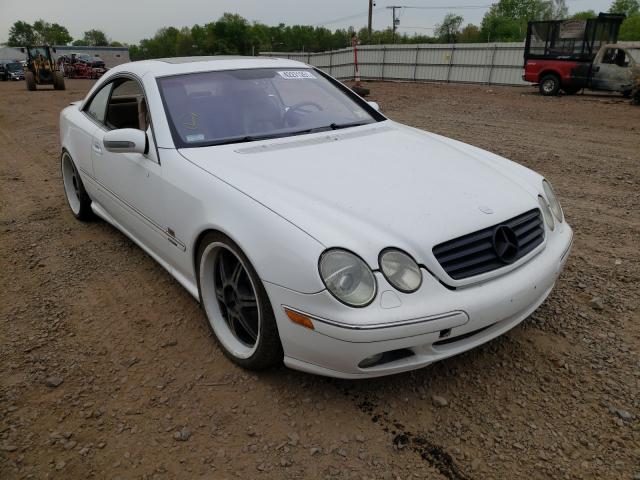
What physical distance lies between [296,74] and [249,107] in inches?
26.9

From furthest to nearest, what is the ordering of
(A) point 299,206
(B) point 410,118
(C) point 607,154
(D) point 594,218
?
1. (B) point 410,118
2. (C) point 607,154
3. (D) point 594,218
4. (A) point 299,206

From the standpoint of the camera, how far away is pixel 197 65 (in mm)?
3430

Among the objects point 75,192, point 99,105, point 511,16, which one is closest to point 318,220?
point 99,105

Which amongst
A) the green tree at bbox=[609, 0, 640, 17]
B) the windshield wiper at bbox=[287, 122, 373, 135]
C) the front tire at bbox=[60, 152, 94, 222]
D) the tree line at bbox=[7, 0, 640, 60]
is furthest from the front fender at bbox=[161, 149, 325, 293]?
the green tree at bbox=[609, 0, 640, 17]

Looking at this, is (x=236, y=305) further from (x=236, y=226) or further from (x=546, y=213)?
(x=546, y=213)

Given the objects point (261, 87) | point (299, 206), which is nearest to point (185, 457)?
point (299, 206)

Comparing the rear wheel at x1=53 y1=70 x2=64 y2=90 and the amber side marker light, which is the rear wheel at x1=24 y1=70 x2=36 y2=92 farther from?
the amber side marker light

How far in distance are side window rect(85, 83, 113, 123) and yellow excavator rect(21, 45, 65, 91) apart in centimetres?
2102

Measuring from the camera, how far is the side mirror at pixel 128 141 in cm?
294

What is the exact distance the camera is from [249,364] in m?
2.47

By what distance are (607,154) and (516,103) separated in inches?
281

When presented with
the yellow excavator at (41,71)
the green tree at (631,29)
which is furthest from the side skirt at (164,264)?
the green tree at (631,29)

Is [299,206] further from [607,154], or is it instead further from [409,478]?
[607,154]

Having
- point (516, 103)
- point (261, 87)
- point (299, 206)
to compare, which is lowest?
point (516, 103)
